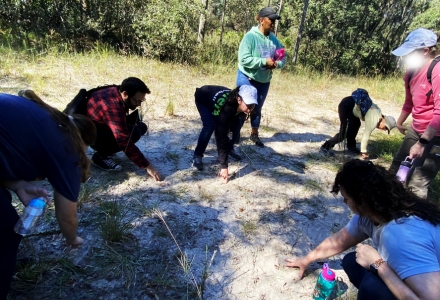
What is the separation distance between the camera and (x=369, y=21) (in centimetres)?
1216

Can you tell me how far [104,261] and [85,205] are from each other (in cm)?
72

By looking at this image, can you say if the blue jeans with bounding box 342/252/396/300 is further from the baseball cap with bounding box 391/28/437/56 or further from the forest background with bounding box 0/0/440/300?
the baseball cap with bounding box 391/28/437/56

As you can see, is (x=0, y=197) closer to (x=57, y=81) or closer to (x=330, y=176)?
(x=330, y=176)

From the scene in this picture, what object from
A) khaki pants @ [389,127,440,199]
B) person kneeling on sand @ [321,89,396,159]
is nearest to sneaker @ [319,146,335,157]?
person kneeling on sand @ [321,89,396,159]

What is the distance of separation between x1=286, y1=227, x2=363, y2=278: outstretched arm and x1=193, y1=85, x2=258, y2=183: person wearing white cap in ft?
4.53

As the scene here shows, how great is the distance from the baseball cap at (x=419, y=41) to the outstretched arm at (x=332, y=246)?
1596 millimetres

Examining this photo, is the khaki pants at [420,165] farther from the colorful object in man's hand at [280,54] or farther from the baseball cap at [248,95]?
the colorful object in man's hand at [280,54]

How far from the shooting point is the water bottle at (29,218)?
1.60 metres

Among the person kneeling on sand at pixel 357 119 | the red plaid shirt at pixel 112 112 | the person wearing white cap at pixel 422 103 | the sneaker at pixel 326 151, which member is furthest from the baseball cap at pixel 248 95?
the sneaker at pixel 326 151

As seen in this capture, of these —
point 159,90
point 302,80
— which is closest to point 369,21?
point 302,80

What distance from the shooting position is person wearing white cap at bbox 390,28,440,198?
2615 millimetres

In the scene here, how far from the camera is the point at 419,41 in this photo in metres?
2.62

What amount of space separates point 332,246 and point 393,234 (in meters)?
0.64

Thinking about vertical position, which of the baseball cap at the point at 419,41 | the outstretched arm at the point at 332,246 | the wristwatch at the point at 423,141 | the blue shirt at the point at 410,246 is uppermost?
the baseball cap at the point at 419,41
